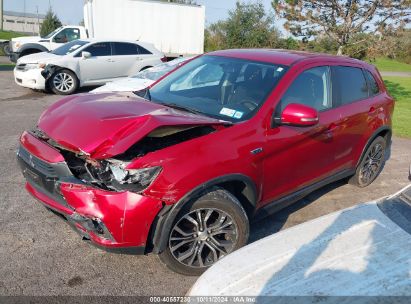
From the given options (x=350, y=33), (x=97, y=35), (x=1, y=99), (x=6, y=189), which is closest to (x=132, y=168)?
(x=6, y=189)

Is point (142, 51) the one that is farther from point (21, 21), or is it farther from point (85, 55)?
point (21, 21)

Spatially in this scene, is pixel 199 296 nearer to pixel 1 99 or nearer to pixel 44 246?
pixel 44 246

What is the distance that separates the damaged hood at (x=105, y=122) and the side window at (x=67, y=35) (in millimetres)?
13307

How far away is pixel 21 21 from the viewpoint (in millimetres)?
74500

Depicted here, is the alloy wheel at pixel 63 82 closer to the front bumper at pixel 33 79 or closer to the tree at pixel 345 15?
the front bumper at pixel 33 79

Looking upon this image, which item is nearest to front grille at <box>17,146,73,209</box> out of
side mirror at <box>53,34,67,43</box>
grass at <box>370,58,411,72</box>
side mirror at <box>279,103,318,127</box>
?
side mirror at <box>279,103,318,127</box>

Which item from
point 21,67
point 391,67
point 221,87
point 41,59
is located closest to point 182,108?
point 221,87

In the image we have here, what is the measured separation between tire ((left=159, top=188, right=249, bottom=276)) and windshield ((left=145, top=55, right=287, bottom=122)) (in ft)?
2.45

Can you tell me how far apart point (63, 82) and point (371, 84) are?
870 cm

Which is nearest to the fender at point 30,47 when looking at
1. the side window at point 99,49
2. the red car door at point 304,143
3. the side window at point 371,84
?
the side window at point 99,49

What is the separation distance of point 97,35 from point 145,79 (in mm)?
8797

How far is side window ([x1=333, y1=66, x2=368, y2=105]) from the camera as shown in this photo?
4137mm

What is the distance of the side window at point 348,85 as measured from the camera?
4.14 metres

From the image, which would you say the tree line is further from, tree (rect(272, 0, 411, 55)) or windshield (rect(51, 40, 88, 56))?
windshield (rect(51, 40, 88, 56))
